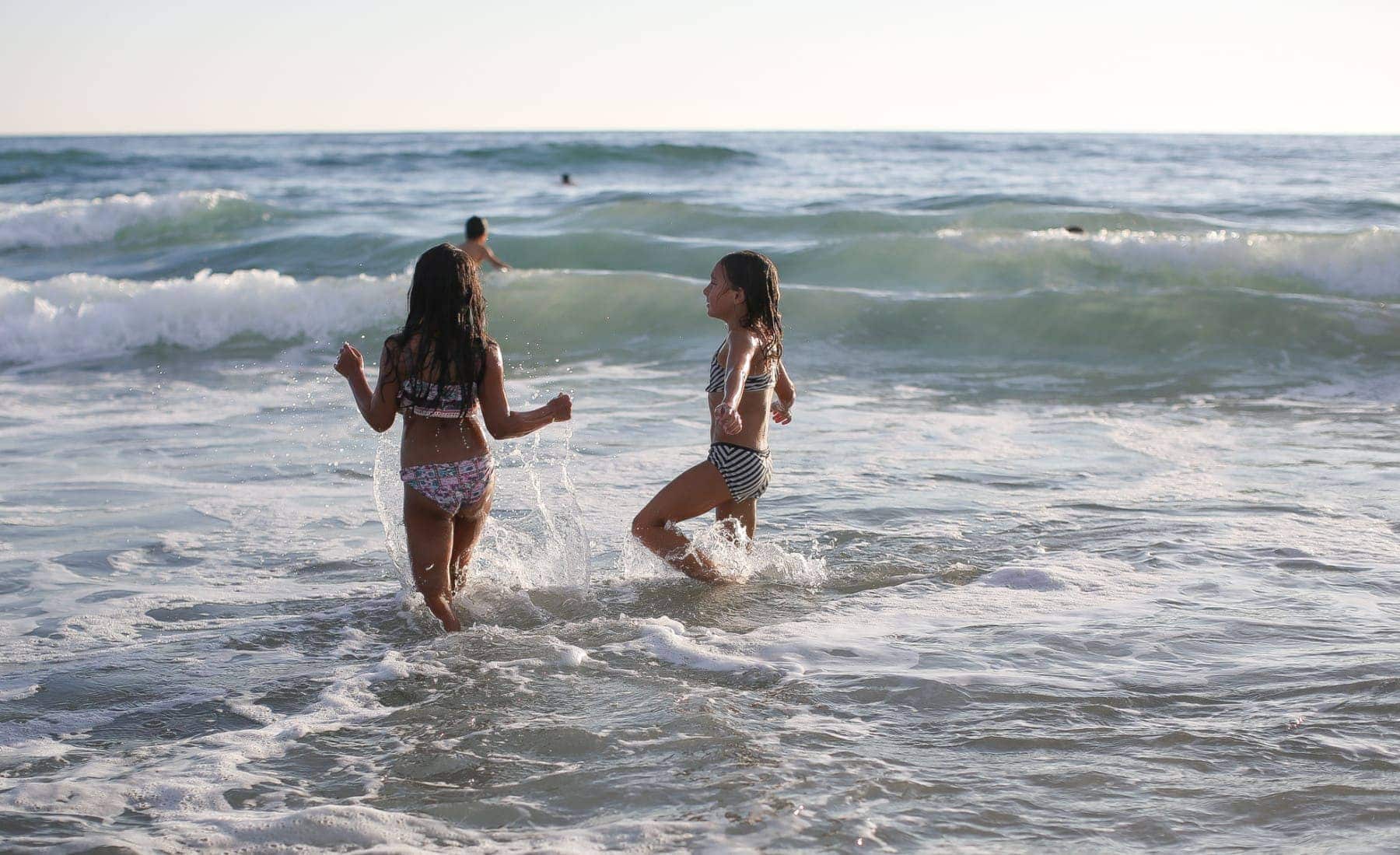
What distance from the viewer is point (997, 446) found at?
8.00 metres

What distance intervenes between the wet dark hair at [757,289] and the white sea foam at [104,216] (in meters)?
19.8

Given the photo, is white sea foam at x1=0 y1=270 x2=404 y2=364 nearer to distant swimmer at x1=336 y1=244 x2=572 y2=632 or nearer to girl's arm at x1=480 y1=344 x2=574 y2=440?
distant swimmer at x1=336 y1=244 x2=572 y2=632

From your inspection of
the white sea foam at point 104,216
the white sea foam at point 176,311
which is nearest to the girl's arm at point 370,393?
the white sea foam at point 176,311

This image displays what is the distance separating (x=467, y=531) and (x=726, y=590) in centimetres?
113

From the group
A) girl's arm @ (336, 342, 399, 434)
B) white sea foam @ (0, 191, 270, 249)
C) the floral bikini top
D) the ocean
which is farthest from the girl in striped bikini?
white sea foam @ (0, 191, 270, 249)

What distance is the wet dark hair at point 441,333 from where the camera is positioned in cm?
442

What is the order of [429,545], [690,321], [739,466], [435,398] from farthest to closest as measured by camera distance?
[690,321] < [739,466] < [429,545] < [435,398]

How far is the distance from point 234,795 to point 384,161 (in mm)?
37559

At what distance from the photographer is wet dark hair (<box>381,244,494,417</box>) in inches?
174

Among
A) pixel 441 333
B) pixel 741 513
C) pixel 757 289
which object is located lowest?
pixel 741 513

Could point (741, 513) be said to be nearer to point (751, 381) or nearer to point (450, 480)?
point (751, 381)

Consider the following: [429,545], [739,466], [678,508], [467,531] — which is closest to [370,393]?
[429,545]

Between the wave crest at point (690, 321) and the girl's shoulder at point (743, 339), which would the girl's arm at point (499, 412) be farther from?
the wave crest at point (690, 321)

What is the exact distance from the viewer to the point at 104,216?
891 inches
